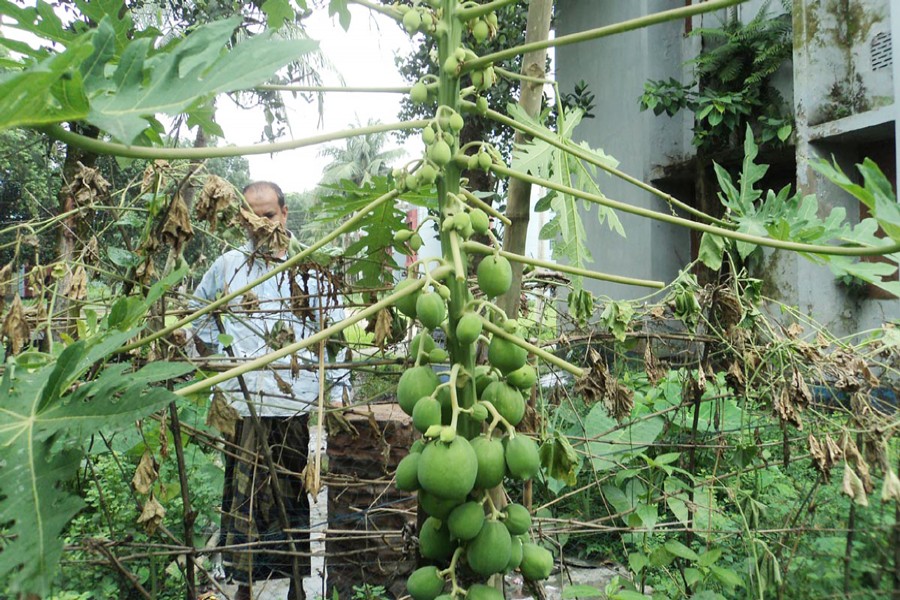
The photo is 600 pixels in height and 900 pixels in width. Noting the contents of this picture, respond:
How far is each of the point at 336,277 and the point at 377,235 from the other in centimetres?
28

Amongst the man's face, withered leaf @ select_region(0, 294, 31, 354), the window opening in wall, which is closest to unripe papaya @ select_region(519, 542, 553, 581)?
withered leaf @ select_region(0, 294, 31, 354)

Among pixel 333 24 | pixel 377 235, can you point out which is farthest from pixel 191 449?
pixel 333 24

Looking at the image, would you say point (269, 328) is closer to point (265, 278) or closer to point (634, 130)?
point (265, 278)

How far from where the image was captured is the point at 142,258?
1.60 metres

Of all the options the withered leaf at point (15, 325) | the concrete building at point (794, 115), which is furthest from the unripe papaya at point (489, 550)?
the concrete building at point (794, 115)

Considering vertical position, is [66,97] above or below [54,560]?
Answer: above

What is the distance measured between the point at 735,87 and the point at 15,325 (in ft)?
23.2

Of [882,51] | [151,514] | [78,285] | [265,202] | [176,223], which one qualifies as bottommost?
[151,514]

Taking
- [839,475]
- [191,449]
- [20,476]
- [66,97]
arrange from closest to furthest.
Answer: [66,97] < [20,476] < [839,475] < [191,449]

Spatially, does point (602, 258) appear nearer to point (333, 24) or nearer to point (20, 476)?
point (333, 24)

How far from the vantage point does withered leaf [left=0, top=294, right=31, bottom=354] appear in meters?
1.61

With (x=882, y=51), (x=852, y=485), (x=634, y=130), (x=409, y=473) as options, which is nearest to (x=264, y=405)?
(x=409, y=473)

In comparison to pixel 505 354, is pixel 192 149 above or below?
above

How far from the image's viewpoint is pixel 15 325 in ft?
5.33
